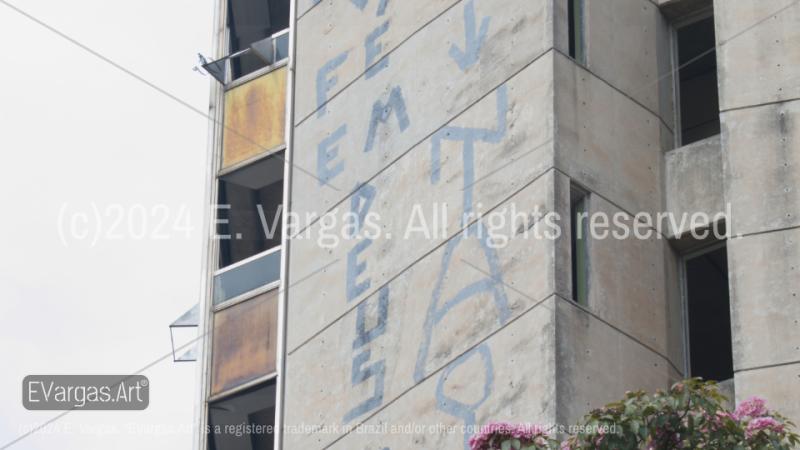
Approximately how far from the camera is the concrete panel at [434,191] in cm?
2264

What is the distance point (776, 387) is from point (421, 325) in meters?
4.72

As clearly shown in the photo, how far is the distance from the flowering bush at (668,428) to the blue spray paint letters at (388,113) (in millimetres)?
8959

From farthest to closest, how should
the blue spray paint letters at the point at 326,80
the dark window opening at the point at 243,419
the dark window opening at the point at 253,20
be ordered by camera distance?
1. the dark window opening at the point at 253,20
2. the dark window opening at the point at 243,419
3. the blue spray paint letters at the point at 326,80

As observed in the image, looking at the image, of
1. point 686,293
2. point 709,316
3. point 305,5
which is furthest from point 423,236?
point 305,5

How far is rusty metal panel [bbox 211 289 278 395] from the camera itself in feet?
89.5

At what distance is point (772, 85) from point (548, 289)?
386cm

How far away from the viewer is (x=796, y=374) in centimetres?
2052

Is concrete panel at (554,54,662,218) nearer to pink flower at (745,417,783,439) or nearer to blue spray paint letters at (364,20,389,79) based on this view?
blue spray paint letters at (364,20,389,79)

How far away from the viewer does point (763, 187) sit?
71.6 feet

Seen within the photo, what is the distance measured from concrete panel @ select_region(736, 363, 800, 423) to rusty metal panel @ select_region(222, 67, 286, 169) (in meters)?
10.1

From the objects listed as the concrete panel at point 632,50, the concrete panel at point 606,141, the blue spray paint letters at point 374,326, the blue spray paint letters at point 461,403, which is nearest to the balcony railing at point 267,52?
the blue spray paint letters at point 374,326

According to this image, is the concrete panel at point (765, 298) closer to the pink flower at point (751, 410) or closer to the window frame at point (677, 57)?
the window frame at point (677, 57)

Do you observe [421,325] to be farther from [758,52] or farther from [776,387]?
[758,52]

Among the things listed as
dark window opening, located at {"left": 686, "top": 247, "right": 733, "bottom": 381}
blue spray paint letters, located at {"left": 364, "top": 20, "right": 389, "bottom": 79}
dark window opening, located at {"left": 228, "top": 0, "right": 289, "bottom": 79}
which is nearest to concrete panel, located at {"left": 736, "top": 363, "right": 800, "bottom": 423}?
dark window opening, located at {"left": 686, "top": 247, "right": 733, "bottom": 381}
